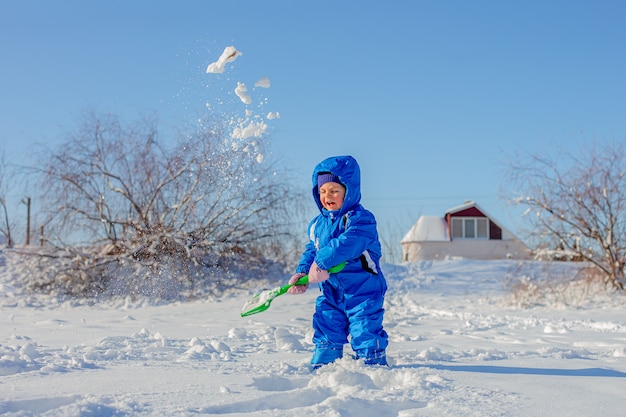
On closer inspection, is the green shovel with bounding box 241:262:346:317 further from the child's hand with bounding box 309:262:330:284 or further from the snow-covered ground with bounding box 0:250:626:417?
the snow-covered ground with bounding box 0:250:626:417

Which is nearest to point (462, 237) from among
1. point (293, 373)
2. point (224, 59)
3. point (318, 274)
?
point (224, 59)

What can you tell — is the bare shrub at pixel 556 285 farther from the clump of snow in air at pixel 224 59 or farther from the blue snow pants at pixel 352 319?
the blue snow pants at pixel 352 319

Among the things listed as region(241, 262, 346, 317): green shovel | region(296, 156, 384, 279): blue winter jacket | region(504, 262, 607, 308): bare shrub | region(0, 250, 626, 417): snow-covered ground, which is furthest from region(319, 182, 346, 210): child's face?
region(504, 262, 607, 308): bare shrub

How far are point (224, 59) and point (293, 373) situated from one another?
122 inches

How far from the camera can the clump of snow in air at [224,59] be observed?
17.1ft

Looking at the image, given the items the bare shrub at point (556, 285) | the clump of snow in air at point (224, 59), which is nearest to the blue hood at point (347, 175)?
the clump of snow in air at point (224, 59)

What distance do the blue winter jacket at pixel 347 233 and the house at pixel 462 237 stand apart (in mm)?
22358

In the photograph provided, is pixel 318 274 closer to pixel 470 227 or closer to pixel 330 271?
pixel 330 271

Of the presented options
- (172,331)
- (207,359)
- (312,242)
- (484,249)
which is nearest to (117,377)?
(207,359)

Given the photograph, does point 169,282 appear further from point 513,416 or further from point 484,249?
point 484,249

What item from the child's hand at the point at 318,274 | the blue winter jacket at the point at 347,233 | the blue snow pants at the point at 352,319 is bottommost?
the blue snow pants at the point at 352,319

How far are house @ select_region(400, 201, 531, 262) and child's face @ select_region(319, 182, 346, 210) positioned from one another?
73.5 ft

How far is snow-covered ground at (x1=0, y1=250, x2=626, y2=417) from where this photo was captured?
90.0 inches

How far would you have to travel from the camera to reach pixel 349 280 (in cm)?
350
